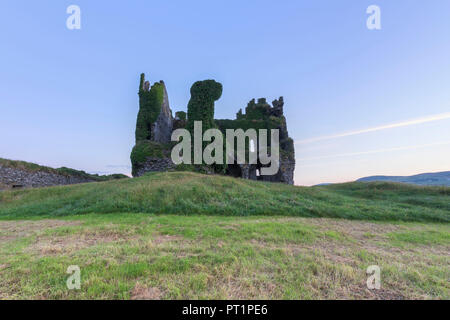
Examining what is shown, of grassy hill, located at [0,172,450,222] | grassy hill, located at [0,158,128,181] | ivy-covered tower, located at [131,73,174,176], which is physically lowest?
grassy hill, located at [0,172,450,222]

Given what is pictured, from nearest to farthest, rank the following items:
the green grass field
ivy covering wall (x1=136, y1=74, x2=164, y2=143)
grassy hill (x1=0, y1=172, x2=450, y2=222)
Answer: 1. the green grass field
2. grassy hill (x1=0, y1=172, x2=450, y2=222)
3. ivy covering wall (x1=136, y1=74, x2=164, y2=143)

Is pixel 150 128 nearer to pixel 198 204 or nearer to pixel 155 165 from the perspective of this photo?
pixel 155 165

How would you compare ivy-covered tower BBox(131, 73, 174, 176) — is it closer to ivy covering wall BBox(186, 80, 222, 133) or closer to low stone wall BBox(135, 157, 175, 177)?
low stone wall BBox(135, 157, 175, 177)

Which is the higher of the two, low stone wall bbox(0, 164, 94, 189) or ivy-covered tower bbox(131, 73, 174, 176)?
ivy-covered tower bbox(131, 73, 174, 176)

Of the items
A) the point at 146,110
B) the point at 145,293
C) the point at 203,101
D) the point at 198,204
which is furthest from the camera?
the point at 146,110

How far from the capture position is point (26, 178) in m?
19.4

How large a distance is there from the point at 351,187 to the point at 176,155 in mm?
21422

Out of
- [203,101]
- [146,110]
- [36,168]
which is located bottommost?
[36,168]

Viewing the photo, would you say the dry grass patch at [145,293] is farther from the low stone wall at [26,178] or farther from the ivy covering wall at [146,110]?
the ivy covering wall at [146,110]

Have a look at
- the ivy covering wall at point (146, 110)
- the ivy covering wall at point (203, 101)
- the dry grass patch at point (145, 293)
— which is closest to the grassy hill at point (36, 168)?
the ivy covering wall at point (146, 110)

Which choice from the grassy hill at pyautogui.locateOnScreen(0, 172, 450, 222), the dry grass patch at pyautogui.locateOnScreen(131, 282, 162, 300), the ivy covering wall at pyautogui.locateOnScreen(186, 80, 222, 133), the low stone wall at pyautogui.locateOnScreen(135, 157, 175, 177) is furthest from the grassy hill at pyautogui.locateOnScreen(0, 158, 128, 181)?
the dry grass patch at pyautogui.locateOnScreen(131, 282, 162, 300)

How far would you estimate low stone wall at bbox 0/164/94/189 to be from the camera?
17667 mm

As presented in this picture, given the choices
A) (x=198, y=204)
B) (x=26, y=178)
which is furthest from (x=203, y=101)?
(x=26, y=178)
